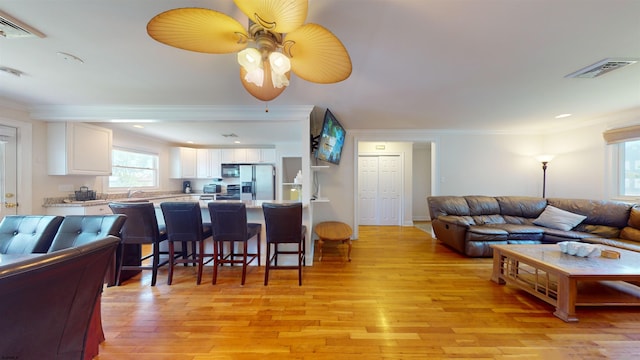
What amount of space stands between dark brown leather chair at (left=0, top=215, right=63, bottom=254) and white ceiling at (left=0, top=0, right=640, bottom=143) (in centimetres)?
131

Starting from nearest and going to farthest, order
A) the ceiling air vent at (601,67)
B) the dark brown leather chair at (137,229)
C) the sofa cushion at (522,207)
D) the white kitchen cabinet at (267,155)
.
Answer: the ceiling air vent at (601,67) < the dark brown leather chair at (137,229) < the sofa cushion at (522,207) < the white kitchen cabinet at (267,155)

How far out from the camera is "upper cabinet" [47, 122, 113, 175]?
3.23 m

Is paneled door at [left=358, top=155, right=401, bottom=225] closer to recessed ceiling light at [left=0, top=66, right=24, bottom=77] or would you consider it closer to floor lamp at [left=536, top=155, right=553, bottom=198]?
floor lamp at [left=536, top=155, right=553, bottom=198]

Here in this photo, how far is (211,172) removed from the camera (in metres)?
5.77

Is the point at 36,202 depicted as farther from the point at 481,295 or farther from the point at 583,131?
the point at 583,131

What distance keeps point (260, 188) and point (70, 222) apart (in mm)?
3871

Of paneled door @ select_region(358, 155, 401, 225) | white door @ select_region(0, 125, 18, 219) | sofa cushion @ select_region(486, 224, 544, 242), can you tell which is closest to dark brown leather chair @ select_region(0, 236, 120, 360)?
white door @ select_region(0, 125, 18, 219)

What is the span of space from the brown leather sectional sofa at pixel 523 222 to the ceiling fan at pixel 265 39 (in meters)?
3.35

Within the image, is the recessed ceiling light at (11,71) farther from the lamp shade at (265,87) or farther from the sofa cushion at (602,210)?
the sofa cushion at (602,210)

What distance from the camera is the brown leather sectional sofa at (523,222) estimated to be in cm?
309

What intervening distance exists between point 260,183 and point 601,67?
17.8 feet

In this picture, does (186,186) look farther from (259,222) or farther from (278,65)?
(278,65)

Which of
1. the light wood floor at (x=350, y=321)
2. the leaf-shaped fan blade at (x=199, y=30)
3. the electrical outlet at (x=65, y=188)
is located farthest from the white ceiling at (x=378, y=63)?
the light wood floor at (x=350, y=321)

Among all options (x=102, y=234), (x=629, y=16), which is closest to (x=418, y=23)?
(x=629, y=16)
